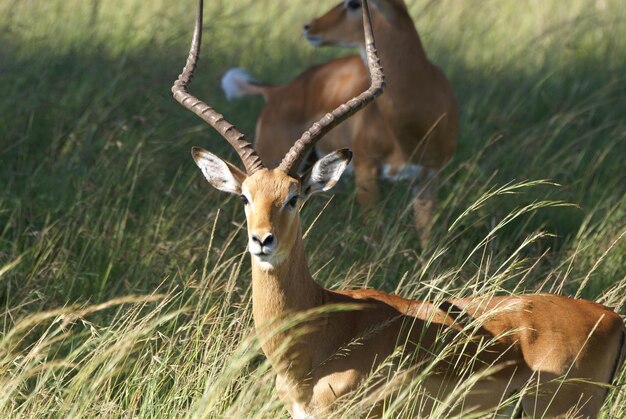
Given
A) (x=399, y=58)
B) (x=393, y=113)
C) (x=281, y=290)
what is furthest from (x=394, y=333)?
(x=399, y=58)

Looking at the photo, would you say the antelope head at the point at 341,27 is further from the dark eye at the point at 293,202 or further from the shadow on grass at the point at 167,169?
the dark eye at the point at 293,202

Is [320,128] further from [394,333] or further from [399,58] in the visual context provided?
[399,58]

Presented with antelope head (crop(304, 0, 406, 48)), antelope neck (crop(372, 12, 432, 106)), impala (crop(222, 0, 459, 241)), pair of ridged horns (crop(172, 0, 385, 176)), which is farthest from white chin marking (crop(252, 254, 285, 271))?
antelope head (crop(304, 0, 406, 48))

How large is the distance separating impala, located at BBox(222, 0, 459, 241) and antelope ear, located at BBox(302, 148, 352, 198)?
236cm

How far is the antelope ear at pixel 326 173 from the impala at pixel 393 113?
236 centimetres

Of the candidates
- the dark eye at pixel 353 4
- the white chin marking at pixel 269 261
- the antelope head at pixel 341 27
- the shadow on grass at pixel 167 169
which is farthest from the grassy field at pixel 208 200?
the dark eye at pixel 353 4

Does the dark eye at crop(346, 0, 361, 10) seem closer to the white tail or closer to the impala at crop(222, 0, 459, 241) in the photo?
the impala at crop(222, 0, 459, 241)

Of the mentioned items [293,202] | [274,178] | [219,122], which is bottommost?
[293,202]

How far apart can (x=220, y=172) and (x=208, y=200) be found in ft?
7.07

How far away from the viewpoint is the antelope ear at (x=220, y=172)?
14.5 ft

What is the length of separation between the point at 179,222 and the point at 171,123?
1.70m

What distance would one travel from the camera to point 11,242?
5559mm

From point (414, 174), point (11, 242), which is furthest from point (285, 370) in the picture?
point (414, 174)

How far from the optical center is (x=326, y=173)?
14.7ft
